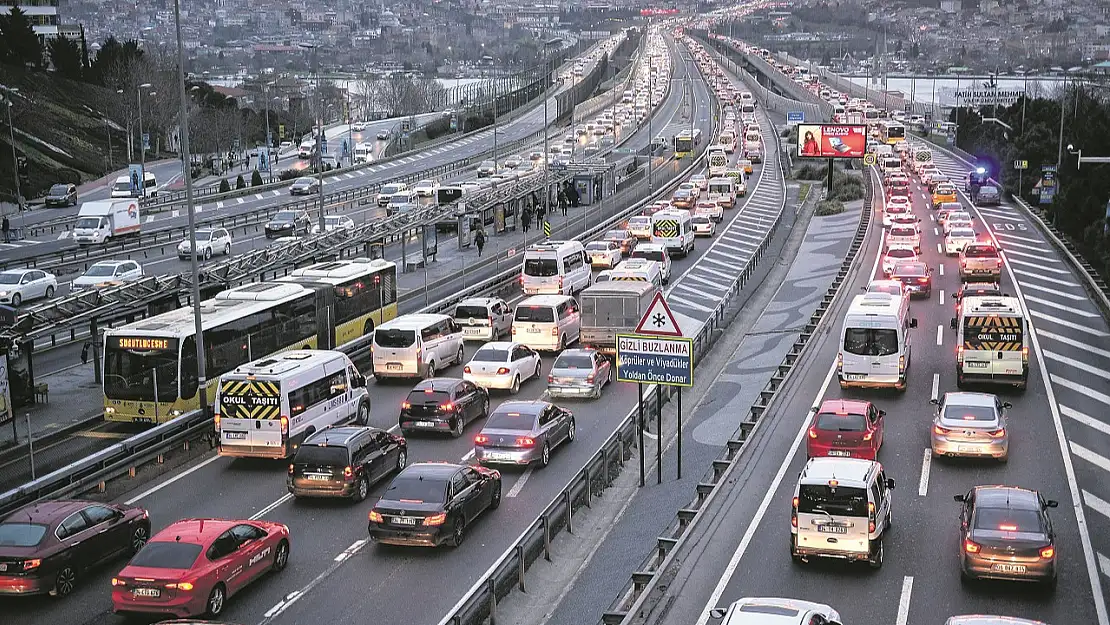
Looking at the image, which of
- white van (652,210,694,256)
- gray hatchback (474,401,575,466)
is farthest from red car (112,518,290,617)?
white van (652,210,694,256)

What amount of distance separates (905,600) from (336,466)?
35.7ft

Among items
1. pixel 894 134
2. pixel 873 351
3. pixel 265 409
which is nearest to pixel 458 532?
pixel 265 409

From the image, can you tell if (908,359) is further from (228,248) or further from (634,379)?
(228,248)

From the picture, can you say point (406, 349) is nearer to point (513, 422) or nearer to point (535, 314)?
point (535, 314)

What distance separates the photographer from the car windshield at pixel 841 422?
2603 centimetres

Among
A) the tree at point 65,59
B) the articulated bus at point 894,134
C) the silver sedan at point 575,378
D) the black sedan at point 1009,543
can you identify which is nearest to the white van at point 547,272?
the silver sedan at point 575,378

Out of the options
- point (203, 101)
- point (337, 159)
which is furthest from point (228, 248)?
point (203, 101)

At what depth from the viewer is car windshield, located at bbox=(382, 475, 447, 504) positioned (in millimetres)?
21688

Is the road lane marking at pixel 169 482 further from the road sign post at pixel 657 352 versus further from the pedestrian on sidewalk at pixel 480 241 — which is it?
the pedestrian on sidewalk at pixel 480 241

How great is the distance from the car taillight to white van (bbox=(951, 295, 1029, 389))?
1681 centimetres

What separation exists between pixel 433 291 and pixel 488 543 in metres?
27.9

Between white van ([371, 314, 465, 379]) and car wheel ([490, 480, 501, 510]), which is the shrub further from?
car wheel ([490, 480, 501, 510])

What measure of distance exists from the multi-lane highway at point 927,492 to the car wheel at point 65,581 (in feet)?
30.7

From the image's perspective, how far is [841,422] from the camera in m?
26.2
